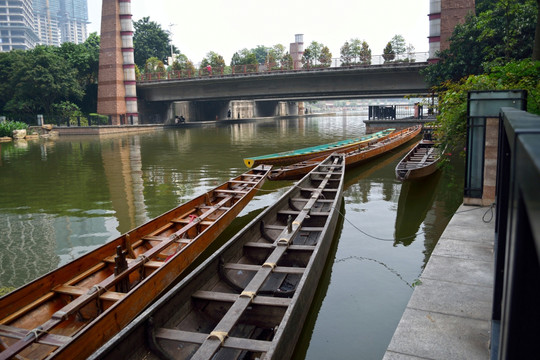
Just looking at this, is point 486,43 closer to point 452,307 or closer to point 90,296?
point 452,307

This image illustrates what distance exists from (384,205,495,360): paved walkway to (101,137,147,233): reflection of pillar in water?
7.17 m

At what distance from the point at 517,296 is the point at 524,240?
146 mm

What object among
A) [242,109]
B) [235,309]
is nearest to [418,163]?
[235,309]

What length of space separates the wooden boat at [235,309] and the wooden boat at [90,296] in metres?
0.82

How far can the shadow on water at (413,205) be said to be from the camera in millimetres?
9379

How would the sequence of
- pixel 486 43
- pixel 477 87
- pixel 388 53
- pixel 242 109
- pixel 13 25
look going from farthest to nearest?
pixel 13 25 < pixel 242 109 < pixel 388 53 < pixel 486 43 < pixel 477 87

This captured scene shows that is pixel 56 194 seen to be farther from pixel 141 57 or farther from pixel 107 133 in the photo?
pixel 141 57

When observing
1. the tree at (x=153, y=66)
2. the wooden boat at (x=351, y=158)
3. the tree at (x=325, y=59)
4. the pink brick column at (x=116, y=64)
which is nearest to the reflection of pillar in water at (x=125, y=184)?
the wooden boat at (x=351, y=158)

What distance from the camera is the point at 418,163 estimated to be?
1395 cm

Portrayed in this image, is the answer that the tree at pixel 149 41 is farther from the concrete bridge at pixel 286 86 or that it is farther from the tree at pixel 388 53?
the tree at pixel 388 53

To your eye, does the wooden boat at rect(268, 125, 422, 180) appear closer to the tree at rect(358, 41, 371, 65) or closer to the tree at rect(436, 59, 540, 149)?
the tree at rect(436, 59, 540, 149)

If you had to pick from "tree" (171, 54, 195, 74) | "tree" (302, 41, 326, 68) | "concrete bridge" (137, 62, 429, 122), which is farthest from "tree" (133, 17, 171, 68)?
"tree" (302, 41, 326, 68)

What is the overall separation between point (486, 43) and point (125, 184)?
819 inches

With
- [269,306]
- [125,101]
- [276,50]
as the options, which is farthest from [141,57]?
[269,306]
